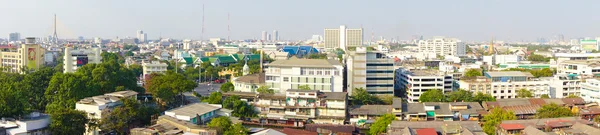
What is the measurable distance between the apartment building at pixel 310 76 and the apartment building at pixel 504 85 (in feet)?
19.2

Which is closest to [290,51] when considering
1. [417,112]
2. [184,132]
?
[417,112]

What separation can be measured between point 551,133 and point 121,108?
37.8 feet

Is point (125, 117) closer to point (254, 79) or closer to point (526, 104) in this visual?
point (254, 79)

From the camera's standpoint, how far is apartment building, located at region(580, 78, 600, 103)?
781 inches

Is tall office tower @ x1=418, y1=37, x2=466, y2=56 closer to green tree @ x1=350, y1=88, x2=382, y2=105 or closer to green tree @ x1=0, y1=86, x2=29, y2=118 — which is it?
green tree @ x1=350, y1=88, x2=382, y2=105

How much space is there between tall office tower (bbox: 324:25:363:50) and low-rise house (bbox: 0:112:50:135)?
184ft

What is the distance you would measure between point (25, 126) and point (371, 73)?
13483mm

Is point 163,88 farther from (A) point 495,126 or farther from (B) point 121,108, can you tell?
(A) point 495,126

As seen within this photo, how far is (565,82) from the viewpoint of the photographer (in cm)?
2198

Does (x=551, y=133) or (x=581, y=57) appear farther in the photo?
(x=581, y=57)

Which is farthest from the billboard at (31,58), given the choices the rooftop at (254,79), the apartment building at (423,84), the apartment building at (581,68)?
the apartment building at (581,68)

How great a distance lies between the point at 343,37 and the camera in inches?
2778

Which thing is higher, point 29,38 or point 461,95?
Answer: point 29,38

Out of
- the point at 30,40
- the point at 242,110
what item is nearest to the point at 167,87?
the point at 242,110
